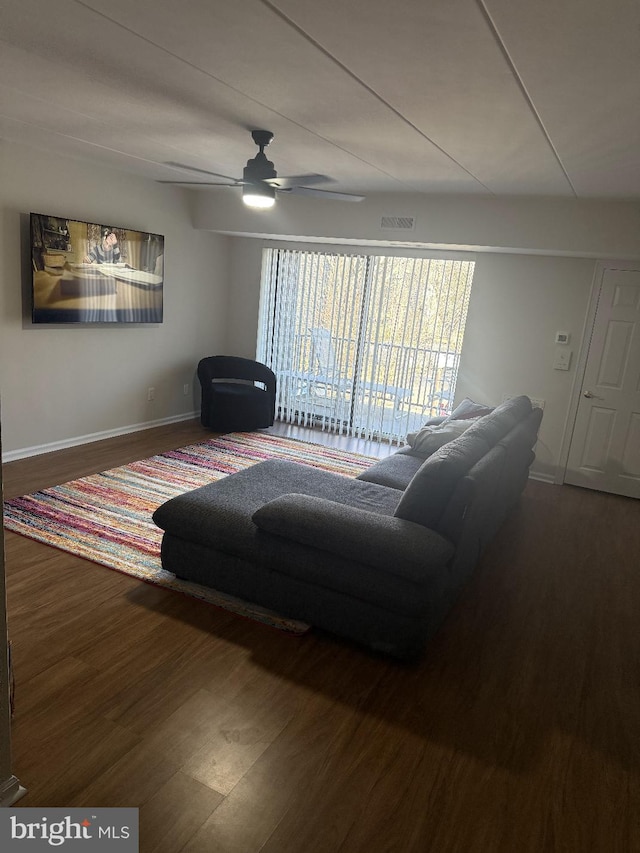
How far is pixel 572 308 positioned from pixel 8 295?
467 centimetres

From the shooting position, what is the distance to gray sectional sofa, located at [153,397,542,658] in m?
2.52

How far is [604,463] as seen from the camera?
17.0 ft

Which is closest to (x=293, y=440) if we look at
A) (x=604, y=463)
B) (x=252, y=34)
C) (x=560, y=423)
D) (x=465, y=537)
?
(x=560, y=423)

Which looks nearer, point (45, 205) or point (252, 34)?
point (252, 34)

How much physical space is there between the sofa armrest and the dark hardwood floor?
47 cm

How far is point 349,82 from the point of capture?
240 cm

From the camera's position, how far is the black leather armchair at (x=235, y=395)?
5998 millimetres

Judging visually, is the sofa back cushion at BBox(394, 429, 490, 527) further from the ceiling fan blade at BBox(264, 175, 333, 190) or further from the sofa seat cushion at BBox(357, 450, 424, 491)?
the ceiling fan blade at BBox(264, 175, 333, 190)

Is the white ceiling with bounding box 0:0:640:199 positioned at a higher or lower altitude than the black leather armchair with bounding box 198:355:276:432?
higher

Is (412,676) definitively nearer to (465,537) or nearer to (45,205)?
(465,537)

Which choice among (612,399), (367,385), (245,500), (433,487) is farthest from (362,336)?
(433,487)

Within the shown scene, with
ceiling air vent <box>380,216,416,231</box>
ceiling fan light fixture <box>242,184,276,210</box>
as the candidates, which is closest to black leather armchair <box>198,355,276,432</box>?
ceiling air vent <box>380,216,416,231</box>

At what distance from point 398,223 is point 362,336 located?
1.33m

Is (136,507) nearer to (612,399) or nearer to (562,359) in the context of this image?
(562,359)
